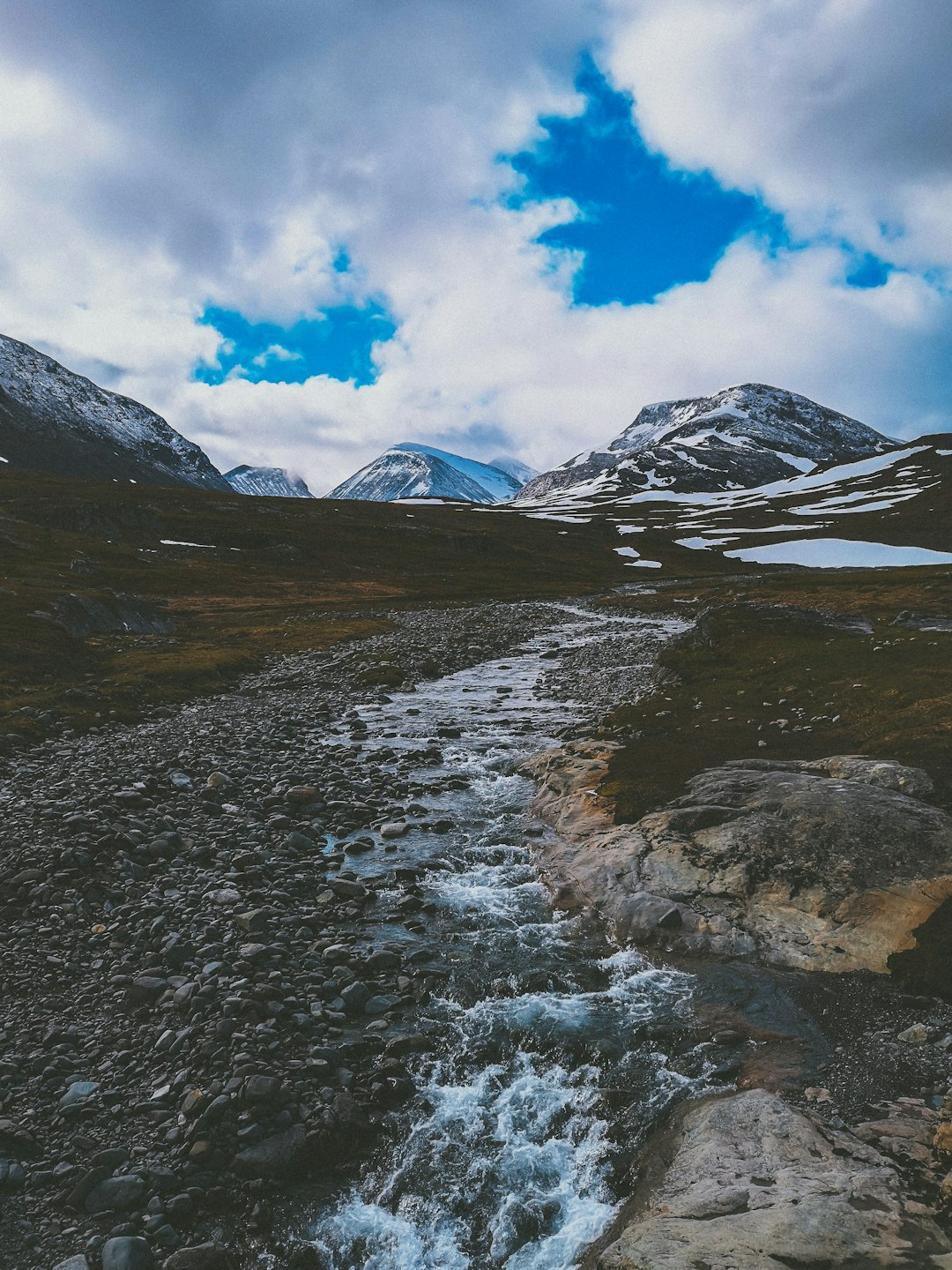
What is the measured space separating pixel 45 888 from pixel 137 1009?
4.87 meters

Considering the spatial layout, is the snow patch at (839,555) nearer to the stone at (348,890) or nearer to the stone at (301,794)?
the stone at (301,794)

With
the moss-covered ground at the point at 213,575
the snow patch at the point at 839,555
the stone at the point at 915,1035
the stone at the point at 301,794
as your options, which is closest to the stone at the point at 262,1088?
the stone at the point at 915,1035

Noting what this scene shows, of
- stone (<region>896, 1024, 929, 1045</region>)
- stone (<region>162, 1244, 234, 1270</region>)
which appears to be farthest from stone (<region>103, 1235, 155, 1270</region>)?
stone (<region>896, 1024, 929, 1045</region>)

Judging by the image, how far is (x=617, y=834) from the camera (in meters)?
16.3

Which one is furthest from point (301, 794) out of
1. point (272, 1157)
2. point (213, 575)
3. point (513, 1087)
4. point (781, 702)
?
point (213, 575)

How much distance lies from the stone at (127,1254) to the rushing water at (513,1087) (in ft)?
5.97

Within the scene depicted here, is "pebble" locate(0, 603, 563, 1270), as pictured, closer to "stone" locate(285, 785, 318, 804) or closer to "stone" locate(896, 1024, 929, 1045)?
"stone" locate(285, 785, 318, 804)

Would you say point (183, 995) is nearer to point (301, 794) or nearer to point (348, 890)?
point (348, 890)

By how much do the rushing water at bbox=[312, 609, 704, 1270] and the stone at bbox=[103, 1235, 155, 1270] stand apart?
1821 mm

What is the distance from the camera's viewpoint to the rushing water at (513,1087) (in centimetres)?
806

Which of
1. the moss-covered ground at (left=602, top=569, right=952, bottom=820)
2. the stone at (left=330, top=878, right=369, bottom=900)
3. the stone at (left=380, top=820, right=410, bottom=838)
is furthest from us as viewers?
the moss-covered ground at (left=602, top=569, right=952, bottom=820)

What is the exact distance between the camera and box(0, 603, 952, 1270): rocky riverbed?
8.01m

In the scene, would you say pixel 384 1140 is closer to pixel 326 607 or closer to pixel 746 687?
pixel 746 687

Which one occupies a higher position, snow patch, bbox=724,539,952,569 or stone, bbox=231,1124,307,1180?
snow patch, bbox=724,539,952,569
